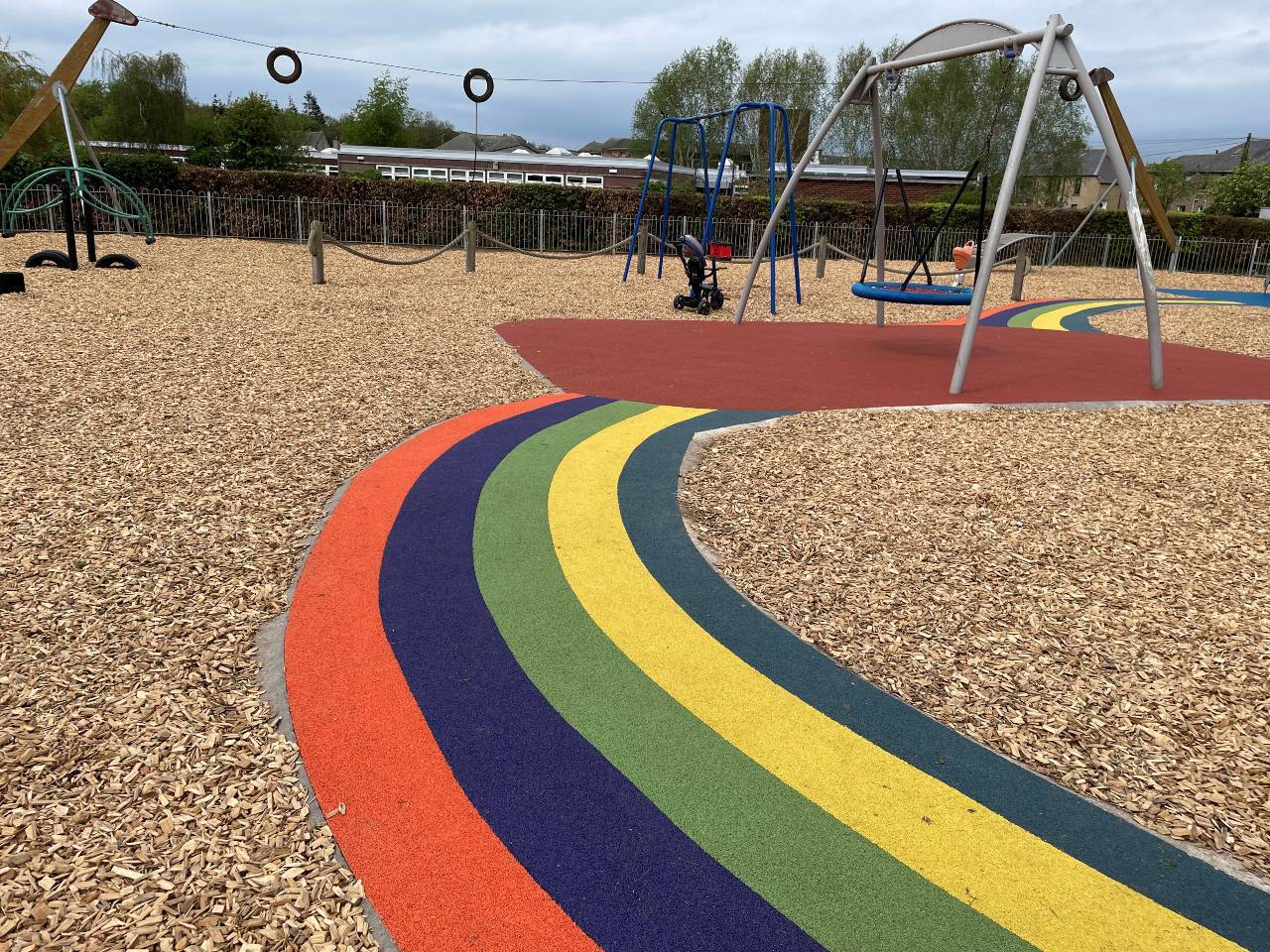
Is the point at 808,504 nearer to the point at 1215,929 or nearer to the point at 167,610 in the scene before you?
the point at 1215,929

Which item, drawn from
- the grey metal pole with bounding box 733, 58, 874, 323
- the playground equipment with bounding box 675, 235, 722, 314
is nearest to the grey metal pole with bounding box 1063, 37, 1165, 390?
the grey metal pole with bounding box 733, 58, 874, 323

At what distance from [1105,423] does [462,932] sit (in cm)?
715

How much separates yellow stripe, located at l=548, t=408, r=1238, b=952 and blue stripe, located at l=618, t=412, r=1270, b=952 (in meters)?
0.06

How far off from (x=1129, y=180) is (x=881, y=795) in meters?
8.75

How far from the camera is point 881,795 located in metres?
2.81

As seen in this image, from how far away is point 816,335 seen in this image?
42.1 ft

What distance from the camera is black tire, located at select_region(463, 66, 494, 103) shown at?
26500 mm

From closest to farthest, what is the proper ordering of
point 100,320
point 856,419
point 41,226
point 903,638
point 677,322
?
point 903,638
point 856,419
point 100,320
point 677,322
point 41,226

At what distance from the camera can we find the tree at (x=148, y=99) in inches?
1923

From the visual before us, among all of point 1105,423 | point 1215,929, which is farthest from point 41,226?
point 1215,929

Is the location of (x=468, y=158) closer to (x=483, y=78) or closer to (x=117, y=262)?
(x=483, y=78)

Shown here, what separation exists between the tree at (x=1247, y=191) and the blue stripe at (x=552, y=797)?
59.2m

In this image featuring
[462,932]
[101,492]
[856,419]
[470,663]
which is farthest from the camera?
[856,419]

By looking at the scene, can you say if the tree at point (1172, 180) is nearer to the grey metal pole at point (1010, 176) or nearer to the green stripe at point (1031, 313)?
the green stripe at point (1031, 313)
